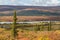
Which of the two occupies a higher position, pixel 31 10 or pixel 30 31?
pixel 31 10

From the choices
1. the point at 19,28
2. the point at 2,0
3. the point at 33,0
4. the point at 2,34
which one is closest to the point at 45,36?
the point at 19,28

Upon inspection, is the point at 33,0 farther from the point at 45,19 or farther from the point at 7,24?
the point at 7,24

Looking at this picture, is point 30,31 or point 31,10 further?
point 31,10

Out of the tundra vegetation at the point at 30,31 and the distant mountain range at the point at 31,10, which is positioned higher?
the distant mountain range at the point at 31,10

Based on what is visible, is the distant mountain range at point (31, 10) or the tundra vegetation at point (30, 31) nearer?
the tundra vegetation at point (30, 31)
